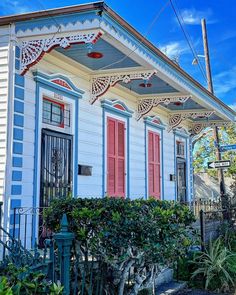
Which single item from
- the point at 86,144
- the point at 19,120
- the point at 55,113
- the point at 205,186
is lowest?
the point at 205,186

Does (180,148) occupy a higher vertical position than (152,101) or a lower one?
lower

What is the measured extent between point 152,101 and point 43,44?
4.28m

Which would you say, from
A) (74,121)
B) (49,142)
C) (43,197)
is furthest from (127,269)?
(74,121)

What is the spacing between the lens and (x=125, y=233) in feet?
13.4

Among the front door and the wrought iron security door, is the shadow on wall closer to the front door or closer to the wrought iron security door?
the front door

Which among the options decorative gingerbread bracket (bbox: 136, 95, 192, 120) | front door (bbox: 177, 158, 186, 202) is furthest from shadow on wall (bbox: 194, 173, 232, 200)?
decorative gingerbread bracket (bbox: 136, 95, 192, 120)

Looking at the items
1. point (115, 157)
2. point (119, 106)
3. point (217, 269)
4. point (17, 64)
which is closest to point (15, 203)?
point (17, 64)

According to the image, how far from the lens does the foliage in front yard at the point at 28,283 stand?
11.1ft

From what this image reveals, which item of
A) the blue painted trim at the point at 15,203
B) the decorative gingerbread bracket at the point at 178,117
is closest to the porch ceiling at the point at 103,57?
the blue painted trim at the point at 15,203

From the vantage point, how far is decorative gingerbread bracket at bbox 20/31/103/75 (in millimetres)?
5207

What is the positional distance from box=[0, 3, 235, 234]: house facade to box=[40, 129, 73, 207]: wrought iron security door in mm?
17

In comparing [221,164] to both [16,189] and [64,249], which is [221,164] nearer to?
[16,189]

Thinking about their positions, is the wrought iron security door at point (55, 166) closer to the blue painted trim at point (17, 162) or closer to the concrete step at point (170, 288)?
the blue painted trim at point (17, 162)

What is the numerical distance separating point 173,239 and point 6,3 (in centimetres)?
494
